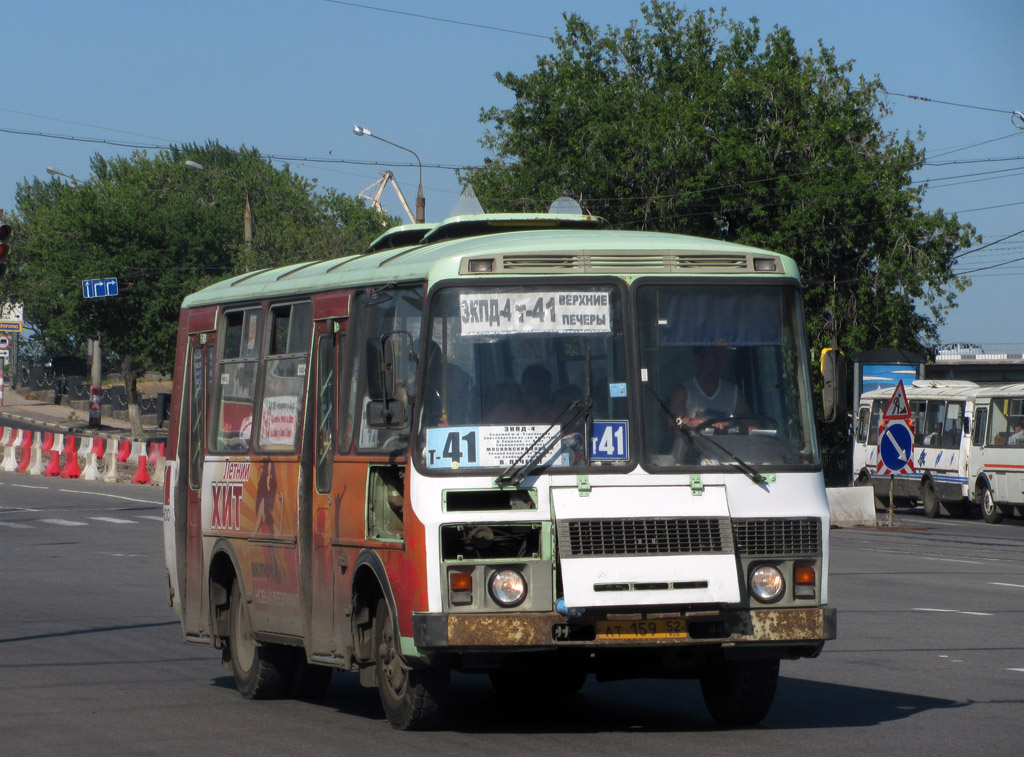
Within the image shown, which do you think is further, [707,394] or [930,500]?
[930,500]

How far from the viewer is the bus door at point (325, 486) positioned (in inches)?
368

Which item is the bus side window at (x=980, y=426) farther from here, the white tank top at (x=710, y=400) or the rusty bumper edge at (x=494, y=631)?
the rusty bumper edge at (x=494, y=631)

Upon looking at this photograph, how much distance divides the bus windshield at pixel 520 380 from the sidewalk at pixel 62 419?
53518 mm

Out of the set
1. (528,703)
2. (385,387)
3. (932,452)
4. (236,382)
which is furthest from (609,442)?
(932,452)

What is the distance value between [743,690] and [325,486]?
100.0 inches

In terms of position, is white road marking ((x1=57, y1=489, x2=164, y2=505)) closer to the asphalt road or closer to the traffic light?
the traffic light

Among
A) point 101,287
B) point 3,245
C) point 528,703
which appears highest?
point 101,287

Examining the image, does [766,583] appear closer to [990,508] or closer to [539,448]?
[539,448]

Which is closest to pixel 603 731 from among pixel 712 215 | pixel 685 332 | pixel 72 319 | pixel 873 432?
pixel 685 332

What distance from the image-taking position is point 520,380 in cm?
836

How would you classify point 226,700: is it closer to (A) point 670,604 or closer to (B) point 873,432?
(A) point 670,604

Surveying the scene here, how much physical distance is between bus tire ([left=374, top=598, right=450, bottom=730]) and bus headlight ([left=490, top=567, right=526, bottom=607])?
2.10 ft

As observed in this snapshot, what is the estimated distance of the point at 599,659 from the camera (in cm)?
863

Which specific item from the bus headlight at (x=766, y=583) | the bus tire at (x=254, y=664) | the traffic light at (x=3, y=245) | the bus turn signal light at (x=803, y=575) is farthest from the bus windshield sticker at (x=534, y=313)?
the traffic light at (x=3, y=245)
